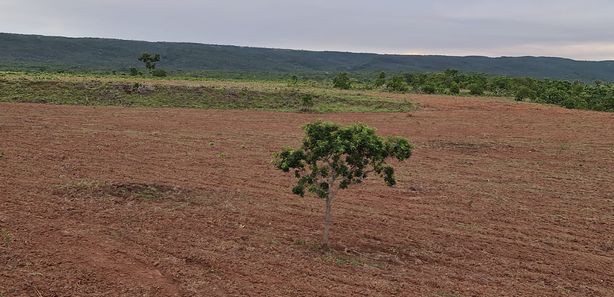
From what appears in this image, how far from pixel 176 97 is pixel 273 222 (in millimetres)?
31117

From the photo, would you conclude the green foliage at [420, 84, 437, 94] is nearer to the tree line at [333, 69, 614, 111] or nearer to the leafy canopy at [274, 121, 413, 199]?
the tree line at [333, 69, 614, 111]

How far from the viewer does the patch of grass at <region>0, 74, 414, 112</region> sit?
39.7m

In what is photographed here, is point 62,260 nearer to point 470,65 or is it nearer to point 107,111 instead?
point 107,111

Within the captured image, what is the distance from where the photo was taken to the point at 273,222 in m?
12.7

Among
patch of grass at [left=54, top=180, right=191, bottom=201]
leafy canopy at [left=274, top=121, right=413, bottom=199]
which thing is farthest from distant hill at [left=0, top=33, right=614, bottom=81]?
leafy canopy at [left=274, top=121, right=413, bottom=199]

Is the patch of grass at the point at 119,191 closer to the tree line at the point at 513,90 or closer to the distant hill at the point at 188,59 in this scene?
the tree line at the point at 513,90

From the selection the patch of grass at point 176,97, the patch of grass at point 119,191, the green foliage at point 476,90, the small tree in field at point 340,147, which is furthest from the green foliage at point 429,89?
the small tree in field at point 340,147

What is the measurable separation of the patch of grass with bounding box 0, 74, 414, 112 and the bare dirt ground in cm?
1555

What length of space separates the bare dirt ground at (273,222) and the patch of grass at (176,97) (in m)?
15.5

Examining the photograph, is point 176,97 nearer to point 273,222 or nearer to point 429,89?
point 429,89

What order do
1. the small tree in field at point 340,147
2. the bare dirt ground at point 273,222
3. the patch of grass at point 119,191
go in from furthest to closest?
the patch of grass at point 119,191, the small tree in field at point 340,147, the bare dirt ground at point 273,222

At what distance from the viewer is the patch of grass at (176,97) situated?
39.7 metres

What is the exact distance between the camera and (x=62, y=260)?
9391 mm

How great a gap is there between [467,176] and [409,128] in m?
12.3
